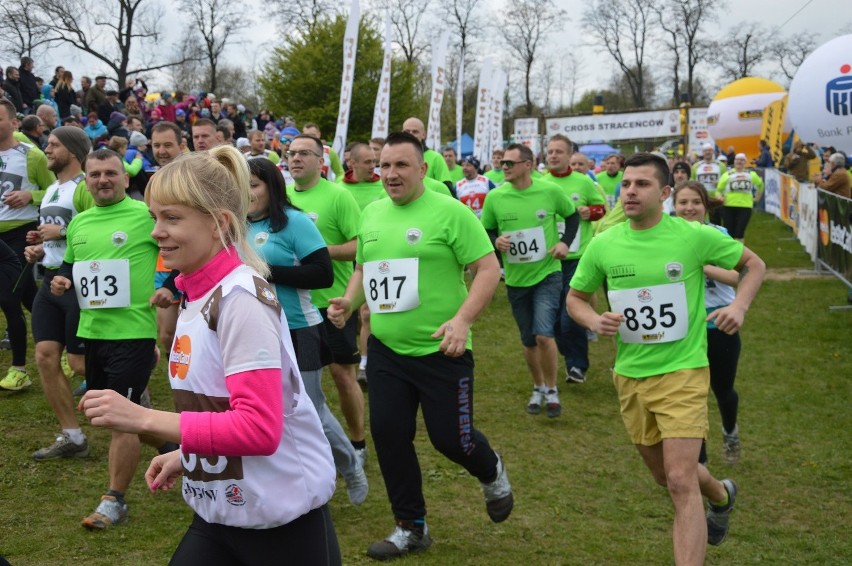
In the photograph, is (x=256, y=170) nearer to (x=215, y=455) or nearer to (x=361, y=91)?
(x=215, y=455)

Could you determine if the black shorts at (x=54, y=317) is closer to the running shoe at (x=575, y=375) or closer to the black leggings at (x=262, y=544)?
the black leggings at (x=262, y=544)

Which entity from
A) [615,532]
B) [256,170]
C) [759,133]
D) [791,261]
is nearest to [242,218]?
[256,170]

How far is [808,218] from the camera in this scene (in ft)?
57.5

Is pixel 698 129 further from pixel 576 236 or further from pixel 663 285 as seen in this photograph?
pixel 663 285

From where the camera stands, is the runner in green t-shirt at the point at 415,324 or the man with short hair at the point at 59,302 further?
the man with short hair at the point at 59,302

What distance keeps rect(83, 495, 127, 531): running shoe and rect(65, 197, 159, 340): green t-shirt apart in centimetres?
92

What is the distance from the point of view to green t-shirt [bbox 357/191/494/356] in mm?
4734

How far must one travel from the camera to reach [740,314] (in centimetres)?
446

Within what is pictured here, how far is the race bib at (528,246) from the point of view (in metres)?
7.63

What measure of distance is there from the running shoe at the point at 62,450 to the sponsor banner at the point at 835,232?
9.75 m

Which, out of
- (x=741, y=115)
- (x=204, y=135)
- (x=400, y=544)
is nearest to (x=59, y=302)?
(x=204, y=135)

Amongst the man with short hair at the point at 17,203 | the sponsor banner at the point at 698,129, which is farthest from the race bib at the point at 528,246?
the sponsor banner at the point at 698,129

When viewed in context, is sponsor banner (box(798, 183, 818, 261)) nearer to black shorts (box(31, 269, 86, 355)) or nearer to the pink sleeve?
black shorts (box(31, 269, 86, 355))

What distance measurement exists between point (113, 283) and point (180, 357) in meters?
3.11
